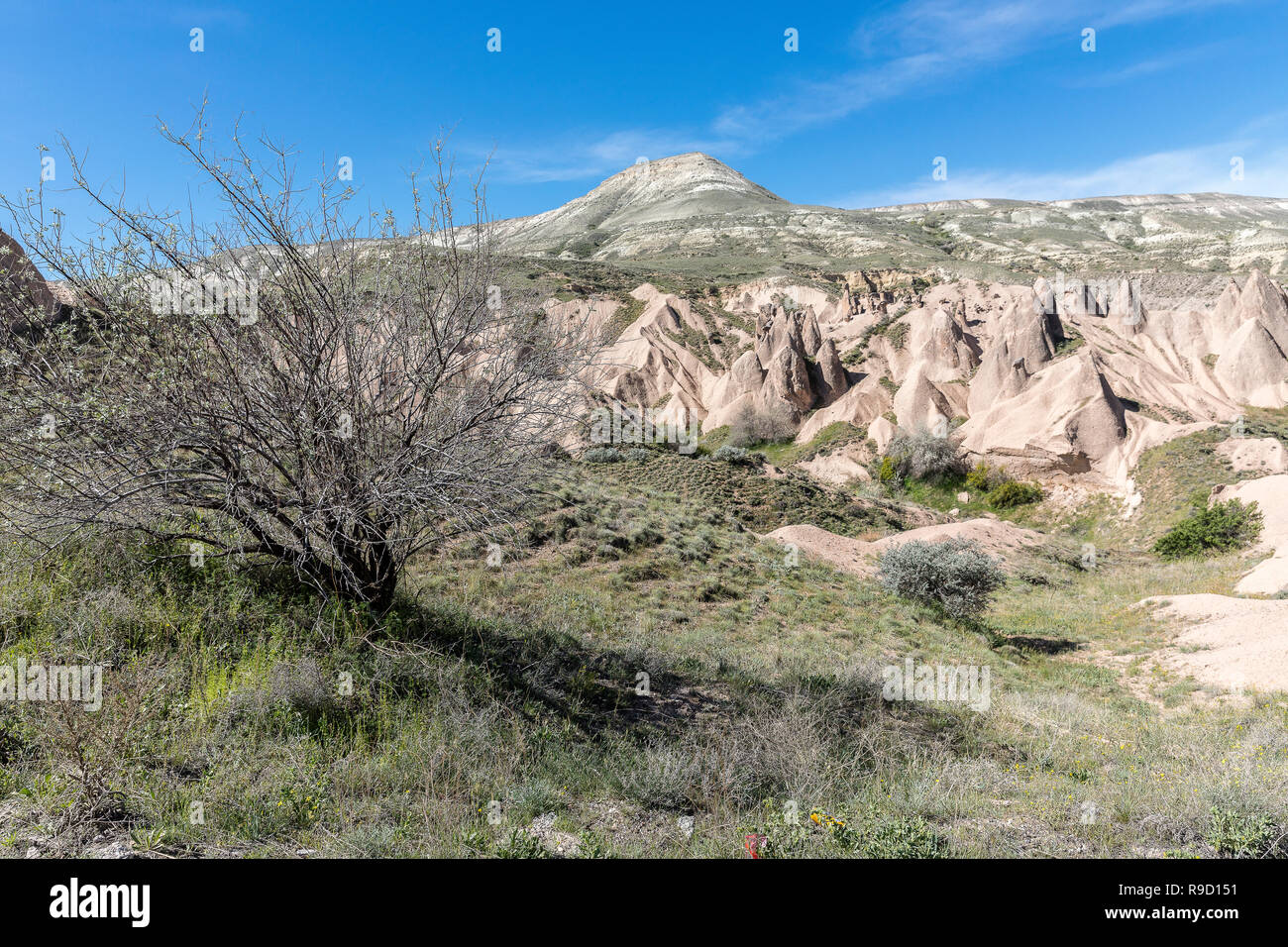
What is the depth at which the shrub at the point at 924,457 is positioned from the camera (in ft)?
93.7

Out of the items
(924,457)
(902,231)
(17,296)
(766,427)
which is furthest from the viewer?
(902,231)

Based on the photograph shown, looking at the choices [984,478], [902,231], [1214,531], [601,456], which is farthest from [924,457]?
[902,231]

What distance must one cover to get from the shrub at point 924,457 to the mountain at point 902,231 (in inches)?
1174

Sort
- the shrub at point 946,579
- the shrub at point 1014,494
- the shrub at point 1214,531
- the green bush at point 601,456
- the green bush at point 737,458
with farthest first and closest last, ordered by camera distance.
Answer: the shrub at point 1014,494 → the green bush at point 737,458 → the green bush at point 601,456 → the shrub at point 1214,531 → the shrub at point 946,579

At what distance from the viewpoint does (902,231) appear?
7931 centimetres

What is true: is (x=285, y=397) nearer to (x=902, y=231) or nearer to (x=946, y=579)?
(x=946, y=579)

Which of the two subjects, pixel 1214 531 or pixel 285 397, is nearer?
pixel 285 397

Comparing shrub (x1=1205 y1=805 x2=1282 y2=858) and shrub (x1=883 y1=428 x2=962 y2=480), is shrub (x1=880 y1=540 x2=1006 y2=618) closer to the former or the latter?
shrub (x1=1205 y1=805 x2=1282 y2=858)

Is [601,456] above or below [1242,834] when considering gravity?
above

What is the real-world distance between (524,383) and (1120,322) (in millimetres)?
44792

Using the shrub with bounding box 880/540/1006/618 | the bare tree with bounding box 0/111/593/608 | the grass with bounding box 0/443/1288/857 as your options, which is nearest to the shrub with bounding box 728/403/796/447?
the shrub with bounding box 880/540/1006/618

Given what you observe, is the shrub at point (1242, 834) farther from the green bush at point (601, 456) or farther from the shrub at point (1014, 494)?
the shrub at point (1014, 494)

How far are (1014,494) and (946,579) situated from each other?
16695mm

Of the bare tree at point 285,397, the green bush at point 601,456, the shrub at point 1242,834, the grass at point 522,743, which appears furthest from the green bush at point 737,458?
the shrub at point 1242,834
